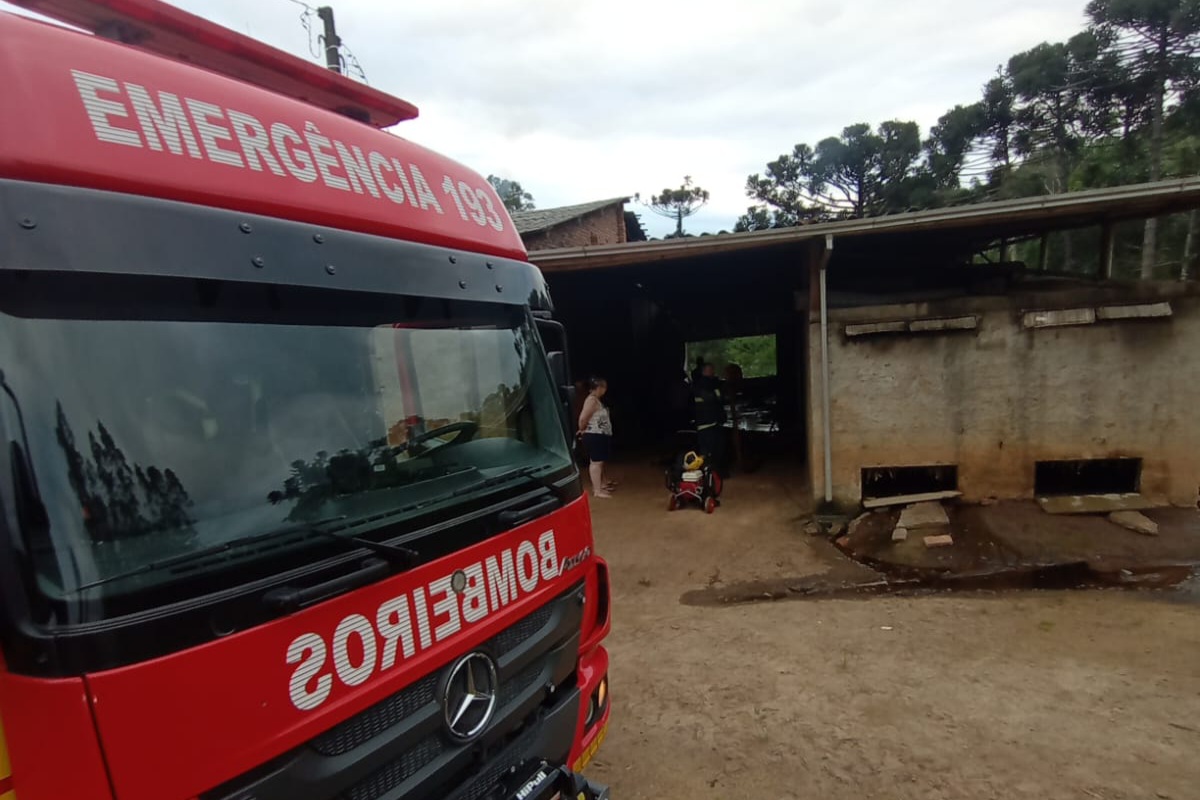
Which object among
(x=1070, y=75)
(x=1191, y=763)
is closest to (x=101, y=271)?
(x=1191, y=763)

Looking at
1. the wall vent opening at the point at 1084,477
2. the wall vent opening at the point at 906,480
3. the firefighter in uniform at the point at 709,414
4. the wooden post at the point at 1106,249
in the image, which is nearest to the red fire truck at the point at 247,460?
the wall vent opening at the point at 906,480

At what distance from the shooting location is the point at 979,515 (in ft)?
21.1

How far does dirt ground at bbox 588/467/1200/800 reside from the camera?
115 inches

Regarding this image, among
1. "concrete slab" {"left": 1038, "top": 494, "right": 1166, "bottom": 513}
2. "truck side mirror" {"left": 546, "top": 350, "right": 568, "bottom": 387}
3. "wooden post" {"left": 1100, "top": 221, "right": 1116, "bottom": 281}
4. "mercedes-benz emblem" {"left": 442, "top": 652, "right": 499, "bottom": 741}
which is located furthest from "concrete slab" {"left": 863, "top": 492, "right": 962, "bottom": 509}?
"mercedes-benz emblem" {"left": 442, "top": 652, "right": 499, "bottom": 741}

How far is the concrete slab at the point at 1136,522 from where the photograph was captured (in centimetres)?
586

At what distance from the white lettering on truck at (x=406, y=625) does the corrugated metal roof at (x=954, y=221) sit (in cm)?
482

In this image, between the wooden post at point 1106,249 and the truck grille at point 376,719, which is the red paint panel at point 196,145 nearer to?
the truck grille at point 376,719

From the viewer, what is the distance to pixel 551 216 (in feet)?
48.2

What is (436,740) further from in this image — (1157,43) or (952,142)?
(952,142)

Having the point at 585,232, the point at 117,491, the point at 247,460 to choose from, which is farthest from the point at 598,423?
the point at 585,232

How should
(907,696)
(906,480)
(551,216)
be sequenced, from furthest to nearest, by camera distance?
(551,216) < (906,480) < (907,696)

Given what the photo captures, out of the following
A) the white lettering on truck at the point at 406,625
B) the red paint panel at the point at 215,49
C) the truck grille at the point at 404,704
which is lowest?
the truck grille at the point at 404,704

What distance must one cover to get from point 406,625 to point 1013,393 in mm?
6843

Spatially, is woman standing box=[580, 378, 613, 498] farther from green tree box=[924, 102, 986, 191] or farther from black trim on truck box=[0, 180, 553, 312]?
green tree box=[924, 102, 986, 191]
